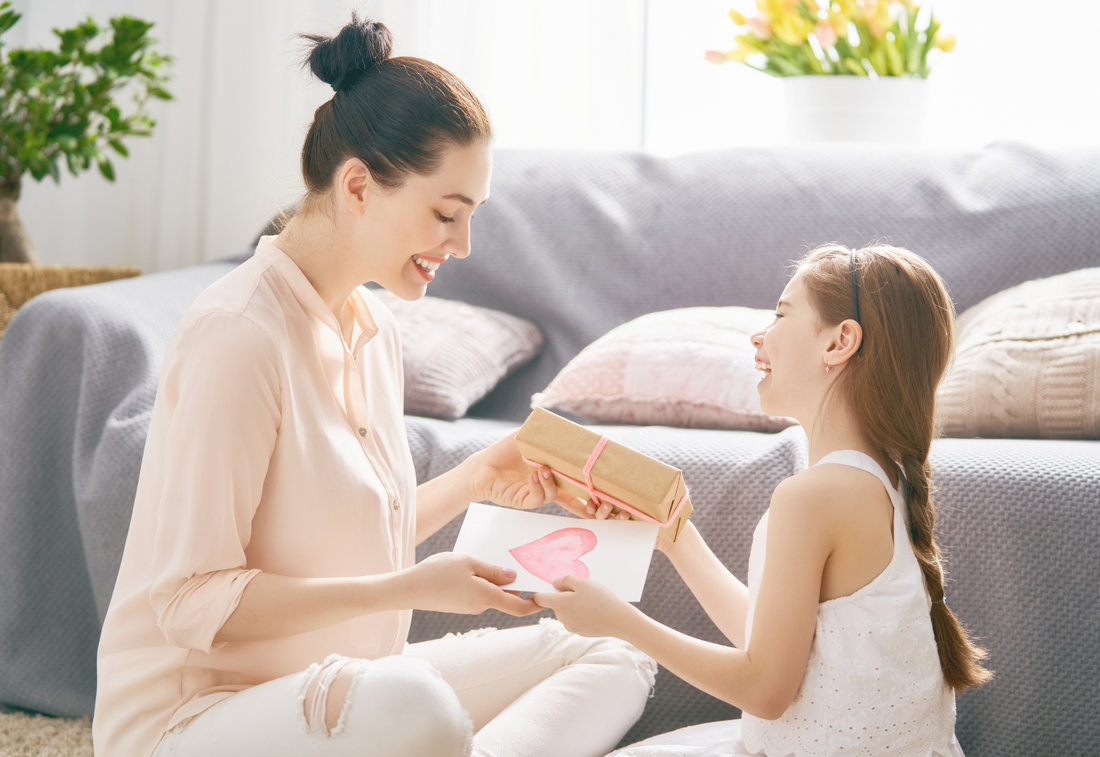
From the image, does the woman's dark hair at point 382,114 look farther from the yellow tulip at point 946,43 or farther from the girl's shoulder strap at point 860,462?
the yellow tulip at point 946,43

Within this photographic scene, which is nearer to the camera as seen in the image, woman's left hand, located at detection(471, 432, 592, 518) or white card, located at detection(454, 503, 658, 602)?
white card, located at detection(454, 503, 658, 602)

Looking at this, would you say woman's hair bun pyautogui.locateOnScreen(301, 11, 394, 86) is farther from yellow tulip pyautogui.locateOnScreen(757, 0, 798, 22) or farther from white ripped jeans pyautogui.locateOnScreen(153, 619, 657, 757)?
yellow tulip pyautogui.locateOnScreen(757, 0, 798, 22)

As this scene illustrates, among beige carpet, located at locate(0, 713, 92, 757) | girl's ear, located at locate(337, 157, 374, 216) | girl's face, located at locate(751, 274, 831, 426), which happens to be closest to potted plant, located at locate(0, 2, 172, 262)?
beige carpet, located at locate(0, 713, 92, 757)

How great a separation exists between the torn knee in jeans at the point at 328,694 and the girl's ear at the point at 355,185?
466 mm

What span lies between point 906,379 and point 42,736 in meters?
1.31

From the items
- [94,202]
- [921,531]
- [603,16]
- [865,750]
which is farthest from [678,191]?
[94,202]

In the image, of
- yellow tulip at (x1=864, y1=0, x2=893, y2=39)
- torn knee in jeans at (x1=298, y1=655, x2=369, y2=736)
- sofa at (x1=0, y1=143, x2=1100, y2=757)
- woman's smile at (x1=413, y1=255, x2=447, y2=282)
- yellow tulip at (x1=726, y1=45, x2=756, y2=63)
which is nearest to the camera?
torn knee in jeans at (x1=298, y1=655, x2=369, y2=736)

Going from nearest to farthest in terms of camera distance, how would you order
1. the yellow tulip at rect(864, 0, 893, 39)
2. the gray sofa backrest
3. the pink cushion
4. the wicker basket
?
the pink cushion < the gray sofa backrest < the wicker basket < the yellow tulip at rect(864, 0, 893, 39)

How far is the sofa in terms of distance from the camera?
114 centimetres

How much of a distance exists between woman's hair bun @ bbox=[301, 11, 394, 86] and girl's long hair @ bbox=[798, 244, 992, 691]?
56 cm

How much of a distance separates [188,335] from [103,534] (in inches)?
26.4

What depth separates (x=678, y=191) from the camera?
2.01 metres

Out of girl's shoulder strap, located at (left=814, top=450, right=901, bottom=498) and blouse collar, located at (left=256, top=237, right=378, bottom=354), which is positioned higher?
blouse collar, located at (left=256, top=237, right=378, bottom=354)

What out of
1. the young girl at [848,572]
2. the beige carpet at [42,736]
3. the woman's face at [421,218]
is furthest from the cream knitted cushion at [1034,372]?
the beige carpet at [42,736]
